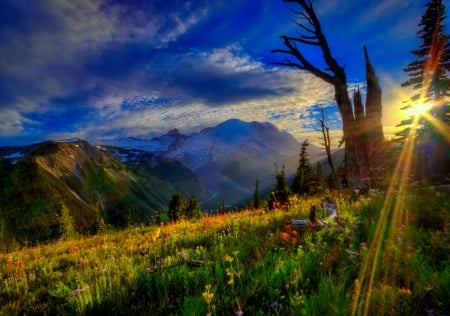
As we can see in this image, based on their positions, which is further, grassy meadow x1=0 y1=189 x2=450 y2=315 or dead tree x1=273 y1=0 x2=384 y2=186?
dead tree x1=273 y1=0 x2=384 y2=186

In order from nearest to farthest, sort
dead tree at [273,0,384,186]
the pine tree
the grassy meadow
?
Result: the grassy meadow → dead tree at [273,0,384,186] → the pine tree

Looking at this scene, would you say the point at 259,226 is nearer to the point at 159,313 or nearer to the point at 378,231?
the point at 378,231

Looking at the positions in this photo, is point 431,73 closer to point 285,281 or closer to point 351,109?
point 351,109

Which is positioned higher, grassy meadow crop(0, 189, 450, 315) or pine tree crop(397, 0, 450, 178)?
pine tree crop(397, 0, 450, 178)

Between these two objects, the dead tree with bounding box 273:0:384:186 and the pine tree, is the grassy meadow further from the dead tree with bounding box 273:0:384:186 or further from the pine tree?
the pine tree

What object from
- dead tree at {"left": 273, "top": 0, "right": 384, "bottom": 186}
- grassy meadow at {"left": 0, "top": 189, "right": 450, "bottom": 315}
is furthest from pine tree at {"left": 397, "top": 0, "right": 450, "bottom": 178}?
grassy meadow at {"left": 0, "top": 189, "right": 450, "bottom": 315}

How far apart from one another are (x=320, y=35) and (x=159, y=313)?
15.0 meters

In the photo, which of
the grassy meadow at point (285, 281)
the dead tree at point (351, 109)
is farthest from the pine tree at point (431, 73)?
the grassy meadow at point (285, 281)

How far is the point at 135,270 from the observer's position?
14.9 feet

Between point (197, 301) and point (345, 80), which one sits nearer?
point (197, 301)

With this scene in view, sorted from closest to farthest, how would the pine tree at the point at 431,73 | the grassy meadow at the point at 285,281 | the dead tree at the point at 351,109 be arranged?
the grassy meadow at the point at 285,281 < the dead tree at the point at 351,109 < the pine tree at the point at 431,73

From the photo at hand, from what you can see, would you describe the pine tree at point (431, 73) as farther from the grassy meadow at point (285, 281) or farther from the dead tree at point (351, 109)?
the grassy meadow at point (285, 281)

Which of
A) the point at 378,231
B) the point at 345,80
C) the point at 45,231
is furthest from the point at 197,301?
the point at 45,231

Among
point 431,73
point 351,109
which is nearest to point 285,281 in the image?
point 351,109
